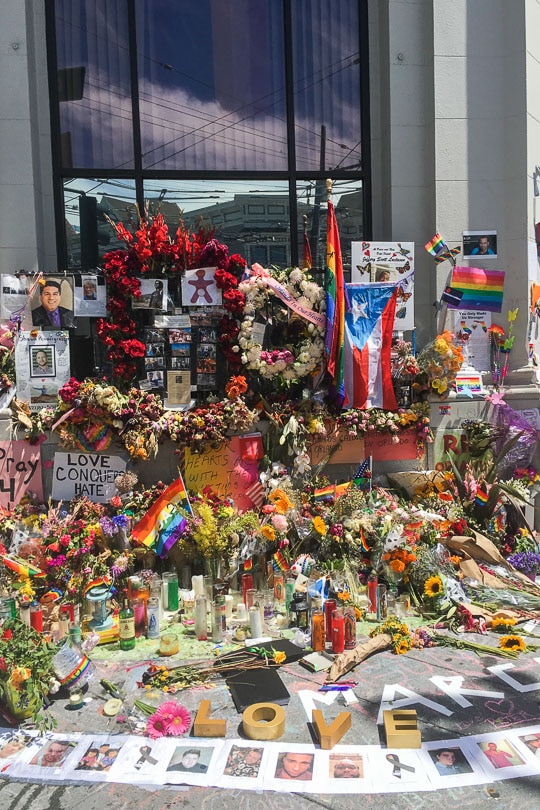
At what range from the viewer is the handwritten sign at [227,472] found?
6633mm

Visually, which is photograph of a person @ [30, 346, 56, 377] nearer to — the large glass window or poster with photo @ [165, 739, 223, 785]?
the large glass window

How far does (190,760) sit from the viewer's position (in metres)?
3.62

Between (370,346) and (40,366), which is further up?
(370,346)

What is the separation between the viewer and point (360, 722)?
3.97 m

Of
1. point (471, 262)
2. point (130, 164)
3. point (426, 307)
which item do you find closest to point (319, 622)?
point (426, 307)

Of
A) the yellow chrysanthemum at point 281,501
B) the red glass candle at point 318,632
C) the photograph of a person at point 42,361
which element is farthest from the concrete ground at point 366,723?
the photograph of a person at point 42,361

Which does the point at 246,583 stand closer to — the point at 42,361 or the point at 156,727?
the point at 156,727

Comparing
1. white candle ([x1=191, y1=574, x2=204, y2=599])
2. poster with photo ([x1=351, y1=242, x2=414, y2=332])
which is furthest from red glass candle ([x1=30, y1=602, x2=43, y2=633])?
poster with photo ([x1=351, y1=242, x2=414, y2=332])

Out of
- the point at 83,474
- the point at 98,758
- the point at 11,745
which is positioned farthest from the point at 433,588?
the point at 83,474

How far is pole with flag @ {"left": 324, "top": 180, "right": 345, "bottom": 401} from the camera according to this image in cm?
675

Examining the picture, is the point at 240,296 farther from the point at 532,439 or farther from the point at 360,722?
the point at 360,722

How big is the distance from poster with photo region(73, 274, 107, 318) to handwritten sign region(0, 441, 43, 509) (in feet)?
5.31

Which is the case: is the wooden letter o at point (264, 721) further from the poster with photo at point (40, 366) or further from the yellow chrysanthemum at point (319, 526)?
the poster with photo at point (40, 366)

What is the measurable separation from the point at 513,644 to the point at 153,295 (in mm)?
4918
